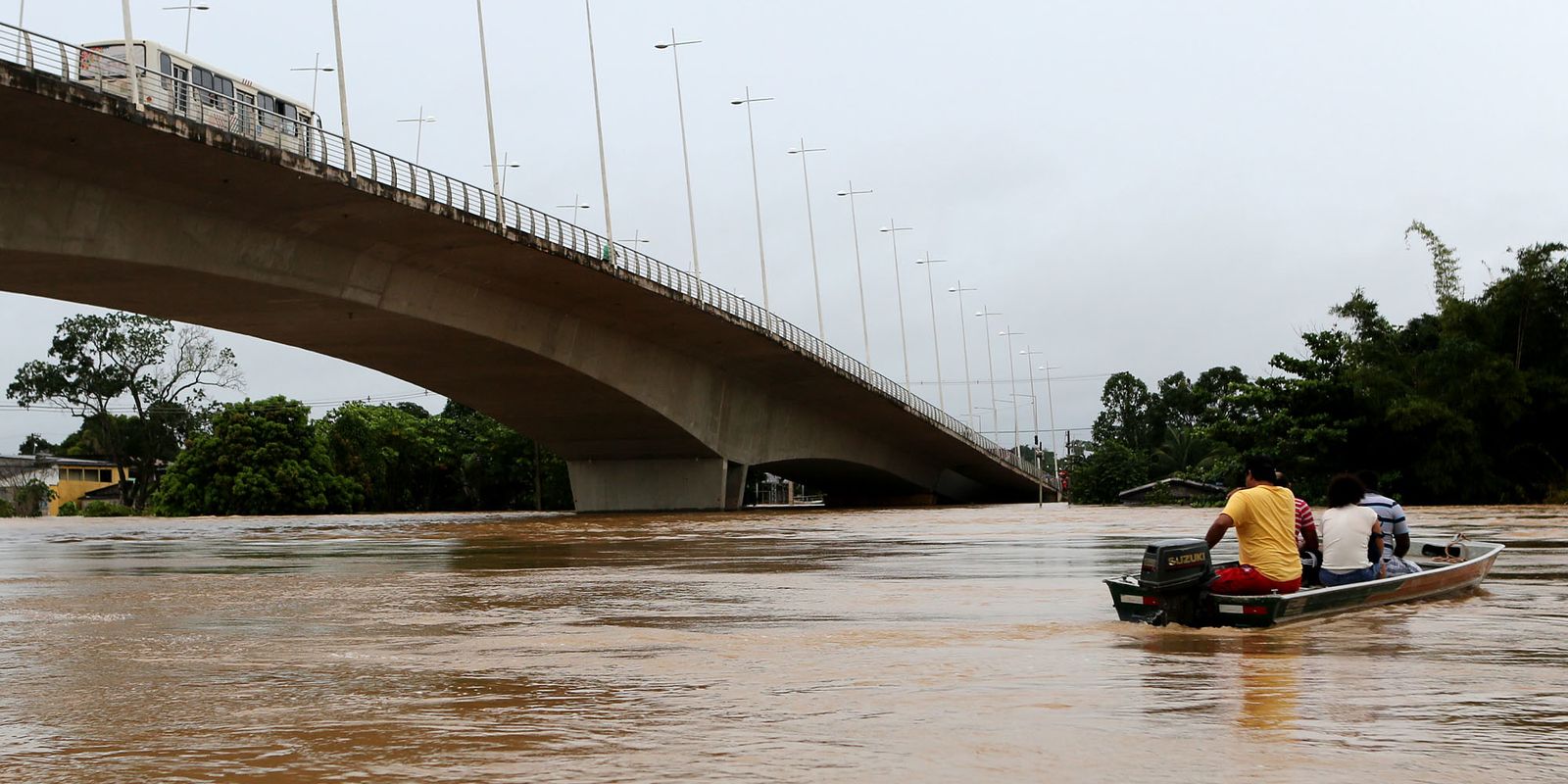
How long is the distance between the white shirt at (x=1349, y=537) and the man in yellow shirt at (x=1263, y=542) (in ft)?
4.17

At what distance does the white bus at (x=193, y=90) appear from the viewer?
28359mm

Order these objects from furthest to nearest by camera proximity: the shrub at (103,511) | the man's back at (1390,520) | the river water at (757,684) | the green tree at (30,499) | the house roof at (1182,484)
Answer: the green tree at (30,499)
the shrub at (103,511)
the house roof at (1182,484)
the man's back at (1390,520)
the river water at (757,684)

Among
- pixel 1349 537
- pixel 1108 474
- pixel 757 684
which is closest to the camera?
pixel 757 684

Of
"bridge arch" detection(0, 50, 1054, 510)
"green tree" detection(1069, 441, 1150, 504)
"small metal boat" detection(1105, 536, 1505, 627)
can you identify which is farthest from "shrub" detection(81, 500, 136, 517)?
"small metal boat" detection(1105, 536, 1505, 627)

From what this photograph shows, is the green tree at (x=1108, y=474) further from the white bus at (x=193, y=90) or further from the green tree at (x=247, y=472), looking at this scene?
the white bus at (x=193, y=90)

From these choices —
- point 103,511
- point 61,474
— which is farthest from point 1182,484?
point 61,474

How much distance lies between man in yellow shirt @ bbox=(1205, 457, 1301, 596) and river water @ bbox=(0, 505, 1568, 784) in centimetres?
39

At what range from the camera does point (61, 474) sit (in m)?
101

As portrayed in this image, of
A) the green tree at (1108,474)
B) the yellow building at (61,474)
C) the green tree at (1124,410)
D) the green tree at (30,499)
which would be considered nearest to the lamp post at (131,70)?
the green tree at (1108,474)

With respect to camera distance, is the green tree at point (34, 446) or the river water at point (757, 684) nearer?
the river water at point (757, 684)

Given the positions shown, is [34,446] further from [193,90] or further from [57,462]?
[193,90]

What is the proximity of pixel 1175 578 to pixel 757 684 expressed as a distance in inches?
149

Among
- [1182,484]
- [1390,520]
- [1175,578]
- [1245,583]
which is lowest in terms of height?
[1182,484]

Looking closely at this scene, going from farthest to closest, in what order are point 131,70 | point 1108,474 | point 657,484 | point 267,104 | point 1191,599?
point 1108,474 → point 657,484 → point 267,104 → point 131,70 → point 1191,599
